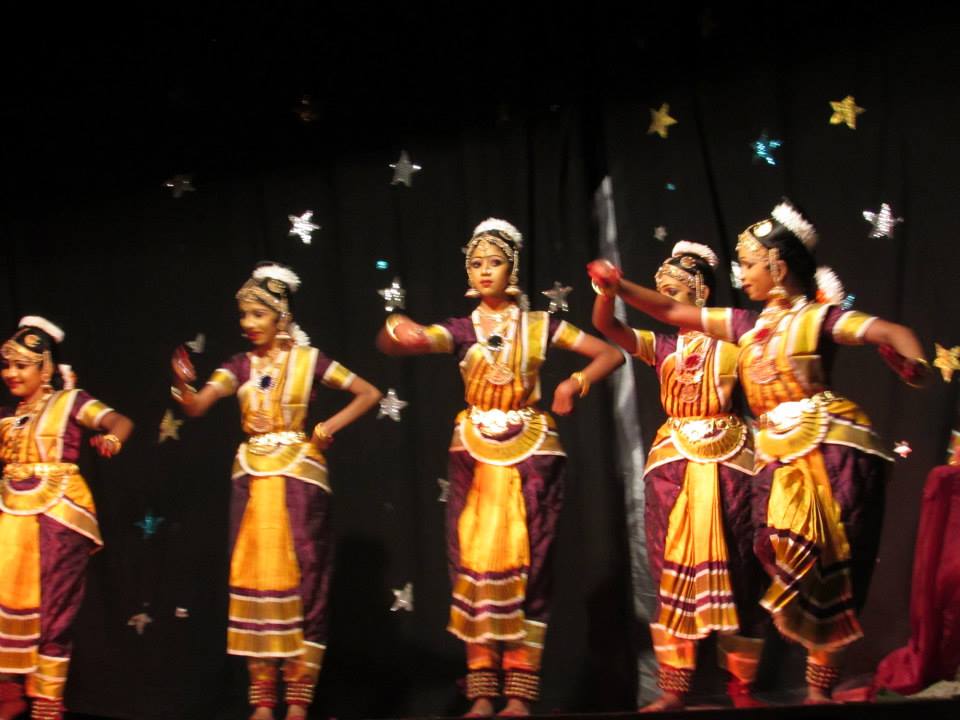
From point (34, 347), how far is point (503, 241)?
71.6 inches

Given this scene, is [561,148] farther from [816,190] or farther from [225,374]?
[225,374]

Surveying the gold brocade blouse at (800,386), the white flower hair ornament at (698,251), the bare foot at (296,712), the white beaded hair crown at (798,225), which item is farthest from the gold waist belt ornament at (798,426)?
the bare foot at (296,712)

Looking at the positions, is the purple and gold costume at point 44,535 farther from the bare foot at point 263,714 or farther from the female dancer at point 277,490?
the bare foot at point 263,714

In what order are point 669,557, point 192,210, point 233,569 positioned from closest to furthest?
point 669,557, point 233,569, point 192,210

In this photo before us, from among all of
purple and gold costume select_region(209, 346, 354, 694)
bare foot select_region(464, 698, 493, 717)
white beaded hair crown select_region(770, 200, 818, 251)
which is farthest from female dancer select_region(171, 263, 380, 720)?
white beaded hair crown select_region(770, 200, 818, 251)

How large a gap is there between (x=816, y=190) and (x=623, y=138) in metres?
0.70

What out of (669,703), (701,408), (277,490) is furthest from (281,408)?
(669,703)

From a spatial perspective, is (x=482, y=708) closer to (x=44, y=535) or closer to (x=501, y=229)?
(x=501, y=229)

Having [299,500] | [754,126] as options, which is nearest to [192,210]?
[299,500]

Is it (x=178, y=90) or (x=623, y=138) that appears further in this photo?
(x=178, y=90)

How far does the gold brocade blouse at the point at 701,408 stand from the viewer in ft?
12.3

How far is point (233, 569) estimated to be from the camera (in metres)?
4.01

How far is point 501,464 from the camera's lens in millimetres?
3848

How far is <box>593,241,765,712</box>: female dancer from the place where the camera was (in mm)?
3660
